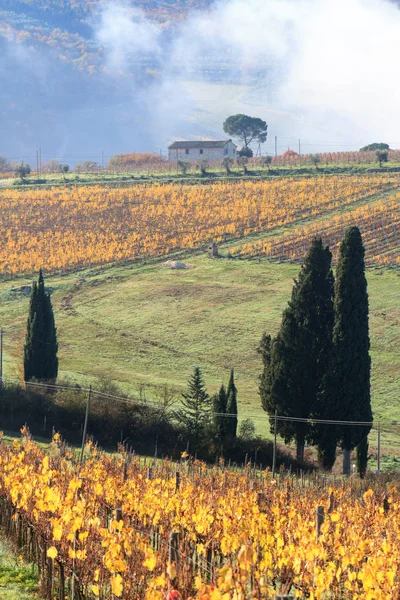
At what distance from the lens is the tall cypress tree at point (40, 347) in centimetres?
4381

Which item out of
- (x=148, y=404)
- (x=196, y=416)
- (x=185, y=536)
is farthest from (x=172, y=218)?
(x=185, y=536)

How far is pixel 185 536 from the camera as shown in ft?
64.2

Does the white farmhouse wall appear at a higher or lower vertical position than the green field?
higher

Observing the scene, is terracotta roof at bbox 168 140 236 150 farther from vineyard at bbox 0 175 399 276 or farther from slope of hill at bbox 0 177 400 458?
slope of hill at bbox 0 177 400 458

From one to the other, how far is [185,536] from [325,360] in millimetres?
18542

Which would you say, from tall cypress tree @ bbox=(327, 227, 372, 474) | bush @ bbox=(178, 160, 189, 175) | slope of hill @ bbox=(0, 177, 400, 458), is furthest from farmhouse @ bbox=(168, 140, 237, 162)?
tall cypress tree @ bbox=(327, 227, 372, 474)

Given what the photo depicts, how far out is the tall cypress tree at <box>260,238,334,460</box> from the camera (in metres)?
36.8

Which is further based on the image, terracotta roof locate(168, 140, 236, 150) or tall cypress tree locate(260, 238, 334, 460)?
terracotta roof locate(168, 140, 236, 150)

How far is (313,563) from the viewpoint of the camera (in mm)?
15859

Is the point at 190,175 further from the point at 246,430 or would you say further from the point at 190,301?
the point at 246,430

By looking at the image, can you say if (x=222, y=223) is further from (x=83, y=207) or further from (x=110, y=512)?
(x=110, y=512)

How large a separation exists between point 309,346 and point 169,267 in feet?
109

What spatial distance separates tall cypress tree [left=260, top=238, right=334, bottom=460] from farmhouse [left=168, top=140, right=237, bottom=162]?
300 ft

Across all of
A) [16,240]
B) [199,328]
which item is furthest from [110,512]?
[16,240]
